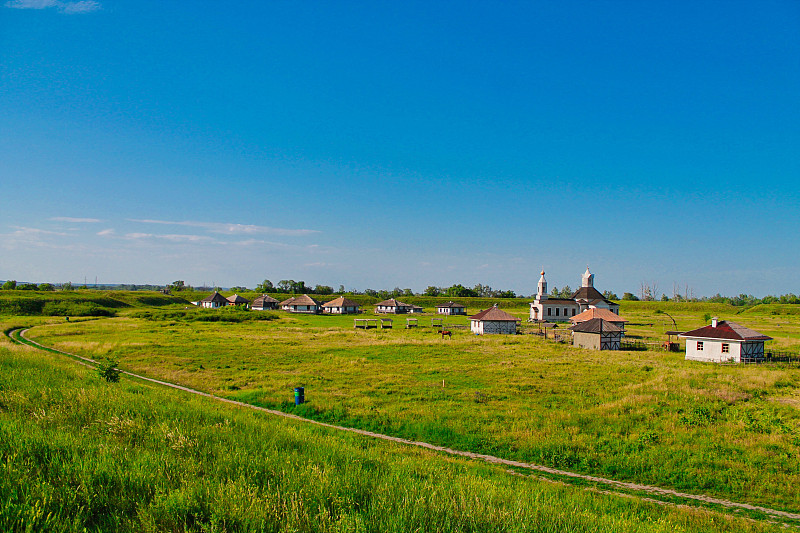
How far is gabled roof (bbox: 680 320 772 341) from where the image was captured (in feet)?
118

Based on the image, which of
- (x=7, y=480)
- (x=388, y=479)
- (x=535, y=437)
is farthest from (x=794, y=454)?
(x=7, y=480)

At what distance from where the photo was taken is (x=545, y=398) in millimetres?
22234

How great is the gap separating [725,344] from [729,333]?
1007mm

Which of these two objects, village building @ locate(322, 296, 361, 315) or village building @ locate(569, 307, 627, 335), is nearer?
village building @ locate(569, 307, 627, 335)

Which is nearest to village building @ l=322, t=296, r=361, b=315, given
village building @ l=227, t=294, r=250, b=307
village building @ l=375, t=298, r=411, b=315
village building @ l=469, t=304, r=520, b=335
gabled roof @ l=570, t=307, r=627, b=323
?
village building @ l=375, t=298, r=411, b=315

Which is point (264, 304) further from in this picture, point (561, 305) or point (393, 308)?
point (561, 305)

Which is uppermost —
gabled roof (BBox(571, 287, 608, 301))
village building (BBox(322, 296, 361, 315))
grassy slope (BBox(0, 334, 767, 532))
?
gabled roof (BBox(571, 287, 608, 301))

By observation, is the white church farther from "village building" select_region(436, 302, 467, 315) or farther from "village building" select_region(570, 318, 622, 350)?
"village building" select_region(570, 318, 622, 350)

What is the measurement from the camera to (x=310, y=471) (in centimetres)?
617

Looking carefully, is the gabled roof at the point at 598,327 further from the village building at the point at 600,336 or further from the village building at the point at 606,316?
the village building at the point at 606,316

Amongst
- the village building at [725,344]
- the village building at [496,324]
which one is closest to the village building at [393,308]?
the village building at [496,324]

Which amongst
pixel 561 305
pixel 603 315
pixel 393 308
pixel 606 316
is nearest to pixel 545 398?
pixel 606 316

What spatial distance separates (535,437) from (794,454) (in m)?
8.44

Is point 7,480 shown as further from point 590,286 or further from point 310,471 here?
point 590,286
